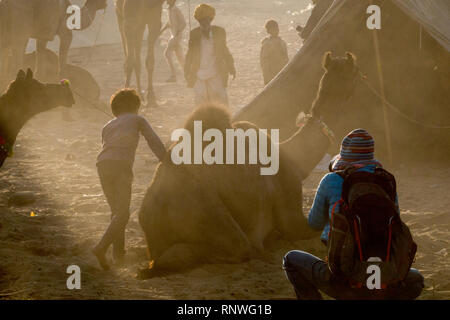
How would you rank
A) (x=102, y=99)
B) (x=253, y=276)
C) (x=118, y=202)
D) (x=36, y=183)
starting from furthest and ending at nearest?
(x=102, y=99) < (x=36, y=183) < (x=118, y=202) < (x=253, y=276)

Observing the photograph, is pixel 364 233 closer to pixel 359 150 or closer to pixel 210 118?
pixel 359 150

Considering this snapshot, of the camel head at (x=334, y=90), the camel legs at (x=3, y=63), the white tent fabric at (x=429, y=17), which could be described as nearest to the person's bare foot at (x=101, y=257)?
the camel head at (x=334, y=90)

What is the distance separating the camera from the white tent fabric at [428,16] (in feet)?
29.9

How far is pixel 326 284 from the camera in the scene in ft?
12.8

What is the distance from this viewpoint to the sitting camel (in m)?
6.13

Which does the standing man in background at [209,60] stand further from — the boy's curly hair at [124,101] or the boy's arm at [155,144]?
the boy's arm at [155,144]

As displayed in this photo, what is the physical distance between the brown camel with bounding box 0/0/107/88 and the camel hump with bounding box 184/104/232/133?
27.6ft

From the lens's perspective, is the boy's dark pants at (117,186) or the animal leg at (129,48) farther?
the animal leg at (129,48)

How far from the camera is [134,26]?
14531 millimetres

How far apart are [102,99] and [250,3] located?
70.6 ft

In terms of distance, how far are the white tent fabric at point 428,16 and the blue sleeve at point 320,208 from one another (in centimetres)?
578

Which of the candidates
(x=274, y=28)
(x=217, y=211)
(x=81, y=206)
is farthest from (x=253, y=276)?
(x=274, y=28)
